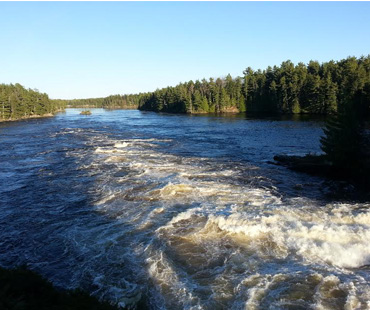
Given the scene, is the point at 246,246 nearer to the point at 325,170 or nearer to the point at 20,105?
the point at 325,170

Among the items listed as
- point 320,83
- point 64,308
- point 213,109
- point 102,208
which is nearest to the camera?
point 64,308

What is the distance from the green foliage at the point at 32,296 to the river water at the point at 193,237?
104 inches

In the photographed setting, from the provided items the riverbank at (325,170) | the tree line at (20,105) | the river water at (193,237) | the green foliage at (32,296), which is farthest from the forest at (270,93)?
the green foliage at (32,296)

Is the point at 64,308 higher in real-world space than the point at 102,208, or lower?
higher

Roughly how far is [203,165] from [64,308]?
20.9 metres

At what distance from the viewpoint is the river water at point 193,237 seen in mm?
8867

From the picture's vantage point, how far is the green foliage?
5151mm

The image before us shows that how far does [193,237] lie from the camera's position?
12.3m

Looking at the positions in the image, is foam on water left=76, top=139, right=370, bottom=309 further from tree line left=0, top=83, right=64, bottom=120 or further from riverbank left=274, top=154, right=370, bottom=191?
tree line left=0, top=83, right=64, bottom=120

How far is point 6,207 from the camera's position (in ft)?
55.1

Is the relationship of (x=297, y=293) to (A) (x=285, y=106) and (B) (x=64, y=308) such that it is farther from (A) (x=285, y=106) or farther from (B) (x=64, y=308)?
(A) (x=285, y=106)

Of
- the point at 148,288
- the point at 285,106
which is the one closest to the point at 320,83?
the point at 285,106

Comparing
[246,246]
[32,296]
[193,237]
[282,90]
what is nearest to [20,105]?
[282,90]

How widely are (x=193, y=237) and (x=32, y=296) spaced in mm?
7385
